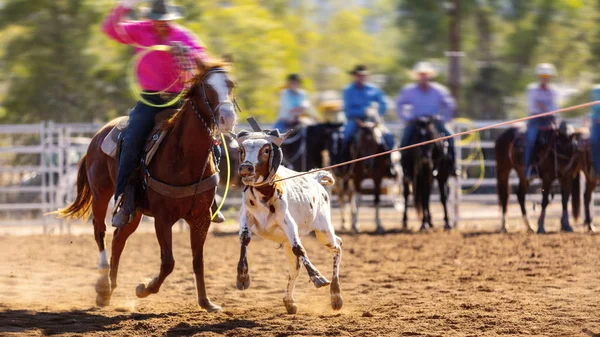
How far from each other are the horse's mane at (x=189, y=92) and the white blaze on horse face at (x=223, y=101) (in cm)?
9

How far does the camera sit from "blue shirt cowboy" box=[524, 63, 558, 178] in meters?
13.4

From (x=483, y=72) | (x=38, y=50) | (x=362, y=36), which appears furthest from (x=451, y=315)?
(x=362, y=36)

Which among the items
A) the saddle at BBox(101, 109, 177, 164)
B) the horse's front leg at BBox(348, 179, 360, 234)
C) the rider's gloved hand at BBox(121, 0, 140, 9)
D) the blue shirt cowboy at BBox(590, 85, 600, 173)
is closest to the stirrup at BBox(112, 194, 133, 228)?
the saddle at BBox(101, 109, 177, 164)

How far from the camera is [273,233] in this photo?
706 cm

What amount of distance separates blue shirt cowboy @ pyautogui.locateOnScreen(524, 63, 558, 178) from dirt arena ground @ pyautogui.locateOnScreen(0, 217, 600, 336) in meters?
1.42

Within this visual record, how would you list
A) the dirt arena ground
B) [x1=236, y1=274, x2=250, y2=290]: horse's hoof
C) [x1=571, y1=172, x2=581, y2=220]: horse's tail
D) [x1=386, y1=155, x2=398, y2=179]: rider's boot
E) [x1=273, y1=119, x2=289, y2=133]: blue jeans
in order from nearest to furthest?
the dirt arena ground, [x1=236, y1=274, x2=250, y2=290]: horse's hoof, [x1=571, y1=172, x2=581, y2=220]: horse's tail, [x1=386, y1=155, x2=398, y2=179]: rider's boot, [x1=273, y1=119, x2=289, y2=133]: blue jeans

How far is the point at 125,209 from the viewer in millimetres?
7238

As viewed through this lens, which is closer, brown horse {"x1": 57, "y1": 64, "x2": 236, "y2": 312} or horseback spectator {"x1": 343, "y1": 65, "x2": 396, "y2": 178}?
brown horse {"x1": 57, "y1": 64, "x2": 236, "y2": 312}

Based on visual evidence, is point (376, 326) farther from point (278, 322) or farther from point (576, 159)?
point (576, 159)

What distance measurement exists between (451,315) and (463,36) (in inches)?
795

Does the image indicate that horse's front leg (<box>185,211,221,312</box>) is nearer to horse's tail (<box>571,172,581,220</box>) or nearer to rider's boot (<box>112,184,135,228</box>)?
rider's boot (<box>112,184,135,228</box>)

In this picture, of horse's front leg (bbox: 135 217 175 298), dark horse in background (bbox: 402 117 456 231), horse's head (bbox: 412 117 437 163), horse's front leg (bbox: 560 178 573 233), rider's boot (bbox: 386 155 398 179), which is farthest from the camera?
rider's boot (bbox: 386 155 398 179)

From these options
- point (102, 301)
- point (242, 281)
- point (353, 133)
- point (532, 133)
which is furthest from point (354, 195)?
point (242, 281)

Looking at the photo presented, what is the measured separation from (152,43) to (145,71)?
0.73 ft
